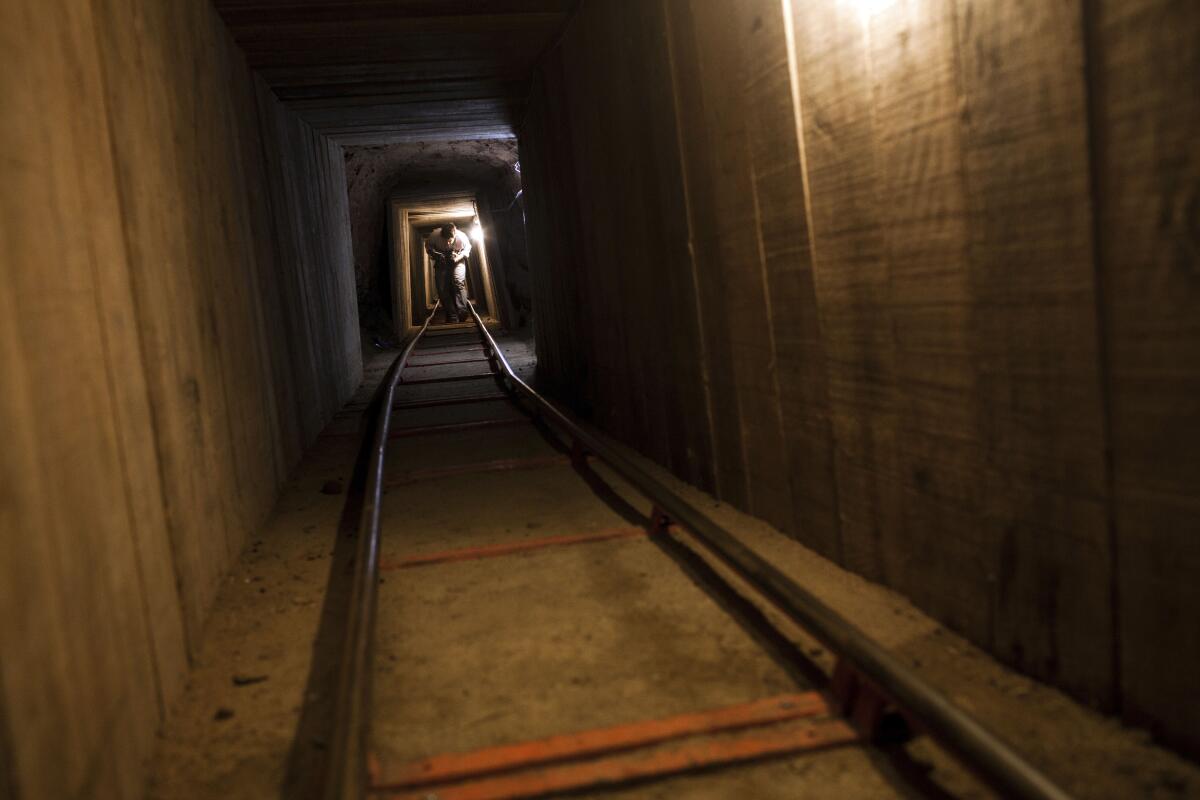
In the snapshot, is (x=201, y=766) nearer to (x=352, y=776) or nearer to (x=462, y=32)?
(x=352, y=776)

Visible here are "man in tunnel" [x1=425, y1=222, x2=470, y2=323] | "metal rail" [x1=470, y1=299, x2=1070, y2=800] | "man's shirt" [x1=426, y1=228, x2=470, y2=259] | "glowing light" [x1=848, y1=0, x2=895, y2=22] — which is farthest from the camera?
"man's shirt" [x1=426, y1=228, x2=470, y2=259]

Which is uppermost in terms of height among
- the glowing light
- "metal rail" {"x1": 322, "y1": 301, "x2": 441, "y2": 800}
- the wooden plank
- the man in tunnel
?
the man in tunnel

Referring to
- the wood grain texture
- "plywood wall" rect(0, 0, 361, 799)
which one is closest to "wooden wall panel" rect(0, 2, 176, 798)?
"plywood wall" rect(0, 0, 361, 799)

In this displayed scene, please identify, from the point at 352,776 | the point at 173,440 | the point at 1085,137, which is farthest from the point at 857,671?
the point at 173,440

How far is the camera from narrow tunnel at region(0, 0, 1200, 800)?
1964 mm

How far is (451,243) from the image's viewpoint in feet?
101

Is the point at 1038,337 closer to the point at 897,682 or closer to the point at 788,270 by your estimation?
the point at 897,682

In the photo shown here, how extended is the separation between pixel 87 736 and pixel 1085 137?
8.55 feet

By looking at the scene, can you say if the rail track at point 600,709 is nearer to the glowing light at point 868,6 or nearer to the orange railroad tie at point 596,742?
the orange railroad tie at point 596,742

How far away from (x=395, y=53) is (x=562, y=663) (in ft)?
18.6

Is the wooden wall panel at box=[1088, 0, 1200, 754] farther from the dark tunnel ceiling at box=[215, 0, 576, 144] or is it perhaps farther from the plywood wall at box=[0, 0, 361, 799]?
the dark tunnel ceiling at box=[215, 0, 576, 144]

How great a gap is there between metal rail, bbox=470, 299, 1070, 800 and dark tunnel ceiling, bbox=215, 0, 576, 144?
435 cm

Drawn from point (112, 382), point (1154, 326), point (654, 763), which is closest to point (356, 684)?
point (654, 763)

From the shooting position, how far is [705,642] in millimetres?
3008
